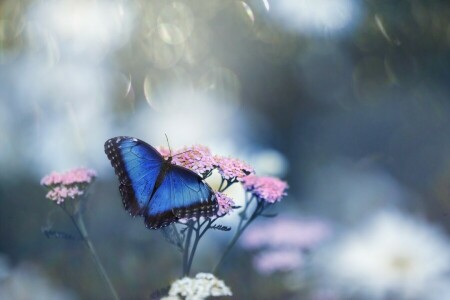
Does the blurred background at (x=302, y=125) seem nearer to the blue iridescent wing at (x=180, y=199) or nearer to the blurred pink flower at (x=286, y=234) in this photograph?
the blurred pink flower at (x=286, y=234)

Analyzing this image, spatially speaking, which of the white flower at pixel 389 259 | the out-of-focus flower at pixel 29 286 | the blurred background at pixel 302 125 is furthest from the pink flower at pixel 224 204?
the out-of-focus flower at pixel 29 286

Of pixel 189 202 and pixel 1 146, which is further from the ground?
pixel 1 146

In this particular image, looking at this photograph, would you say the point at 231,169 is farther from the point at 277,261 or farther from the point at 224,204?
the point at 277,261

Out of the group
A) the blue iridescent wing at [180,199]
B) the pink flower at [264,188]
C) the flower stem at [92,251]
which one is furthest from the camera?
the flower stem at [92,251]

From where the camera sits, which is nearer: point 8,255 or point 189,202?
point 189,202

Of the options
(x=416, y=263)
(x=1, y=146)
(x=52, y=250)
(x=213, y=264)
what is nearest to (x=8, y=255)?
(x=52, y=250)

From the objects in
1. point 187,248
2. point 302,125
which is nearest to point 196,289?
point 187,248

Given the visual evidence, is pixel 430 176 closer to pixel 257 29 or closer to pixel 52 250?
pixel 257 29
